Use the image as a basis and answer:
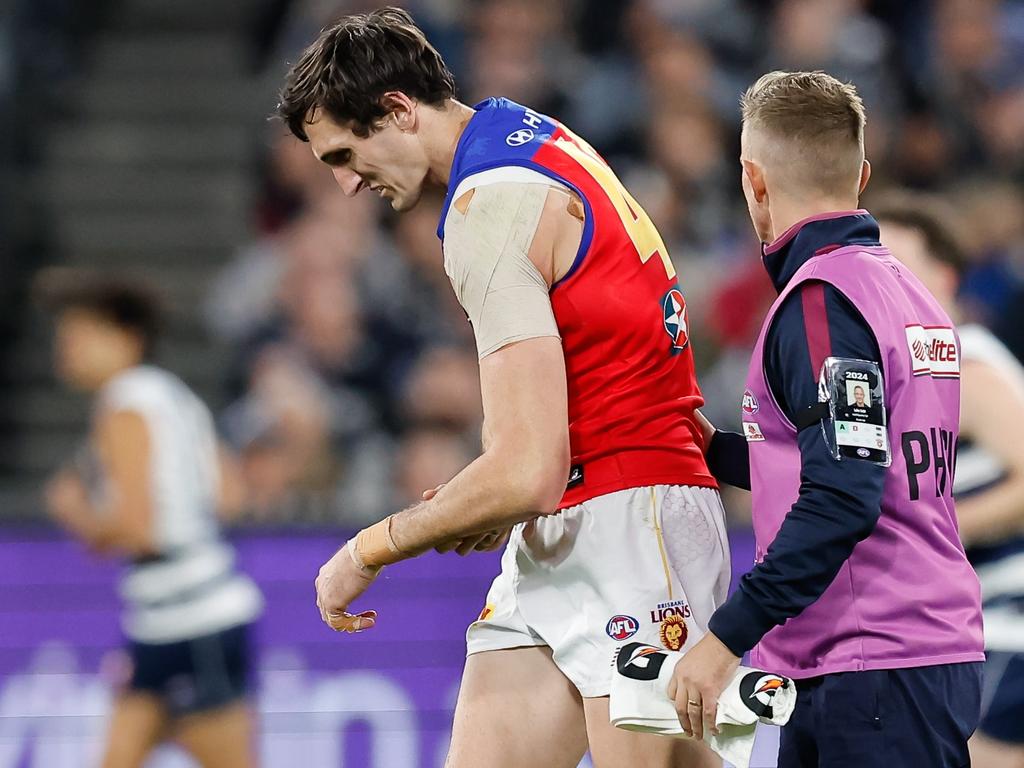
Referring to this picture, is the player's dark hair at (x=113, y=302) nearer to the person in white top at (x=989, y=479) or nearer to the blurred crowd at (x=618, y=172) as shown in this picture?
the blurred crowd at (x=618, y=172)

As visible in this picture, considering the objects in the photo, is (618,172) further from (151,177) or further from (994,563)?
(994,563)

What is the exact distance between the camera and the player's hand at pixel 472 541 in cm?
320

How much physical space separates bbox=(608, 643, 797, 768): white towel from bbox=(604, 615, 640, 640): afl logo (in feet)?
0.52

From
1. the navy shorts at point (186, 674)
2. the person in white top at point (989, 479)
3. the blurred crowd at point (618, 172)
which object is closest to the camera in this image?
the person in white top at point (989, 479)

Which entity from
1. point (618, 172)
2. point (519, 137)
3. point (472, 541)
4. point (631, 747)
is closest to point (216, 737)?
point (472, 541)

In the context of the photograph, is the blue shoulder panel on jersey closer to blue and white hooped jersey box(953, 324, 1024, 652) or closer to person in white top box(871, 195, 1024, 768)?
person in white top box(871, 195, 1024, 768)

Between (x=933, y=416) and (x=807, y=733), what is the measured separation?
612 millimetres

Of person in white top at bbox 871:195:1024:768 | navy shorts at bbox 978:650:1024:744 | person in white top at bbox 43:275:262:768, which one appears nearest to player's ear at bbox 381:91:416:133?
person in white top at bbox 871:195:1024:768

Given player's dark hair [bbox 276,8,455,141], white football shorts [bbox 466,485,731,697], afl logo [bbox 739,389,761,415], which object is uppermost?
player's dark hair [bbox 276,8,455,141]

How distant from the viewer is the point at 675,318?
11.0 feet

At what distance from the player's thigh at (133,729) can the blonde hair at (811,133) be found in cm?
373

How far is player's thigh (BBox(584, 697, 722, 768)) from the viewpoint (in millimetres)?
3197

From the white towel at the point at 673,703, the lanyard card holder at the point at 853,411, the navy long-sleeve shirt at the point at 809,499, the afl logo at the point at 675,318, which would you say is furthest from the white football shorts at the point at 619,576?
the lanyard card holder at the point at 853,411

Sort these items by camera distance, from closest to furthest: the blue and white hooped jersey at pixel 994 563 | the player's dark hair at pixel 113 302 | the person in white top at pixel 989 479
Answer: the person in white top at pixel 989 479 → the blue and white hooped jersey at pixel 994 563 → the player's dark hair at pixel 113 302
